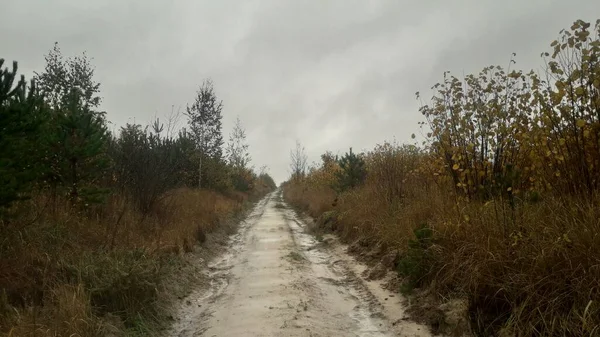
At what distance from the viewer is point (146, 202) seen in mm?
10984

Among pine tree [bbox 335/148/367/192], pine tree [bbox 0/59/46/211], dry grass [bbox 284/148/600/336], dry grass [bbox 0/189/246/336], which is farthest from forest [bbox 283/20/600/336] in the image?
pine tree [bbox 335/148/367/192]

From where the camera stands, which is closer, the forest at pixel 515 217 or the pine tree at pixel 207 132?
the forest at pixel 515 217

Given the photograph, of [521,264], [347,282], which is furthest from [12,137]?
[521,264]

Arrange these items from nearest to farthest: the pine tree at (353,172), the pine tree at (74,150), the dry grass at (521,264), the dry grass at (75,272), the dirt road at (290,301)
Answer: the dry grass at (521,264)
the dry grass at (75,272)
the dirt road at (290,301)
the pine tree at (74,150)
the pine tree at (353,172)

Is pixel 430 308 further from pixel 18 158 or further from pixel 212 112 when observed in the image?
pixel 212 112

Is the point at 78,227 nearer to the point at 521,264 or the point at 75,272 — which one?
the point at 75,272

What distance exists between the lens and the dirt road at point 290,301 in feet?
16.9

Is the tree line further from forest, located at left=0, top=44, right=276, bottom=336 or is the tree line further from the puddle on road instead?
the puddle on road

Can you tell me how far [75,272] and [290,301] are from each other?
3.02m

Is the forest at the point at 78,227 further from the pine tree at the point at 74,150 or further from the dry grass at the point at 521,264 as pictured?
the dry grass at the point at 521,264

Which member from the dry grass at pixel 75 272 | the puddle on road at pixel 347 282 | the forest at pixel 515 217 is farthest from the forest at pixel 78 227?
the forest at pixel 515 217

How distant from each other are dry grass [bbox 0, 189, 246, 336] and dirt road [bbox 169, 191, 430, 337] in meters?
0.75

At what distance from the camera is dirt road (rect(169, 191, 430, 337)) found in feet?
16.9

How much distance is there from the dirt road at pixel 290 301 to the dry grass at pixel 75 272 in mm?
752
